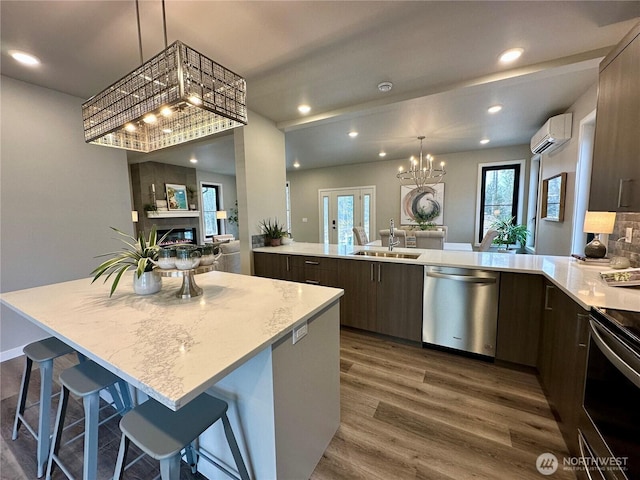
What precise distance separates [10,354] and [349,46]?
4243 mm

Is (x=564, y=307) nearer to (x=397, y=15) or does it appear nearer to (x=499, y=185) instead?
(x=397, y=15)

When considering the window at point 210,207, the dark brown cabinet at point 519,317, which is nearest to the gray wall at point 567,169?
the dark brown cabinet at point 519,317

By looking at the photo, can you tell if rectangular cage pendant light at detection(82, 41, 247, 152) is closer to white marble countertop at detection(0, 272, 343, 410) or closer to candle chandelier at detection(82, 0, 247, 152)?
candle chandelier at detection(82, 0, 247, 152)

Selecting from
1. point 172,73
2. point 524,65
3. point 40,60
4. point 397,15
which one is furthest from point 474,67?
point 40,60

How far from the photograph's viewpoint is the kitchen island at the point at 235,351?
2.80 feet

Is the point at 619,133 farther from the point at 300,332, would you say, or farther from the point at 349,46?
the point at 300,332

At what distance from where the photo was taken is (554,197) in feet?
12.1

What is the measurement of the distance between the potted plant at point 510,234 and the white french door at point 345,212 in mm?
2914

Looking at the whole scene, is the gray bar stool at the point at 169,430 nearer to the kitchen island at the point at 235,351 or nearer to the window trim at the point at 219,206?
the kitchen island at the point at 235,351

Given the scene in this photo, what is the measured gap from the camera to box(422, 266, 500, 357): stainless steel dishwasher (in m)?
2.25

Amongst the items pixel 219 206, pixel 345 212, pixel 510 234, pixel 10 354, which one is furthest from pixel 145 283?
pixel 219 206

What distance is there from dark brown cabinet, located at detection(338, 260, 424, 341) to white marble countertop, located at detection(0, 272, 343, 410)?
4.01 ft

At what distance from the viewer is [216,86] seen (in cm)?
142

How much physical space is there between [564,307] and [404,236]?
249cm
